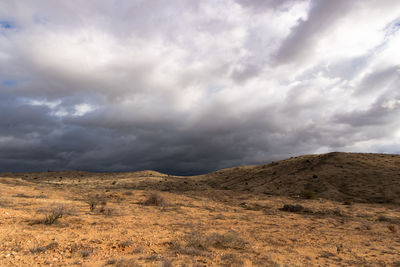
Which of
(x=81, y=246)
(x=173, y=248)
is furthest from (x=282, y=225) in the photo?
(x=81, y=246)

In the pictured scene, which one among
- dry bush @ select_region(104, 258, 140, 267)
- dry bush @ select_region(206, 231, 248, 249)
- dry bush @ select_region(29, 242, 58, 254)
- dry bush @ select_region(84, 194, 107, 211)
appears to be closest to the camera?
dry bush @ select_region(104, 258, 140, 267)

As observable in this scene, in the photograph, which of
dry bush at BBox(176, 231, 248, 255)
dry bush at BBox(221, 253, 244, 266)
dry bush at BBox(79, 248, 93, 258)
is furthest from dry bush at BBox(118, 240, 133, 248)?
dry bush at BBox(221, 253, 244, 266)

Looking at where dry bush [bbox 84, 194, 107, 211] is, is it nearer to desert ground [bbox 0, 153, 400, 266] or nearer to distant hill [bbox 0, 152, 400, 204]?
desert ground [bbox 0, 153, 400, 266]

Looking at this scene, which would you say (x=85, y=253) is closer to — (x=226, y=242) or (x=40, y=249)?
(x=40, y=249)

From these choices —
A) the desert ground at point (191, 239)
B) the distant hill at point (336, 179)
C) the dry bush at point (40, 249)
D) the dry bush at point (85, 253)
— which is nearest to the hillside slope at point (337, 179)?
the distant hill at point (336, 179)

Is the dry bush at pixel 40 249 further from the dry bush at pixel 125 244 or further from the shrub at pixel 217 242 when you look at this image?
the shrub at pixel 217 242

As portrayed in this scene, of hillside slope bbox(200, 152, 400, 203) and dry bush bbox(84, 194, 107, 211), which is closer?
dry bush bbox(84, 194, 107, 211)

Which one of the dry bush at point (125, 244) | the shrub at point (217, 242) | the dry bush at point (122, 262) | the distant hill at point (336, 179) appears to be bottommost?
the dry bush at point (122, 262)

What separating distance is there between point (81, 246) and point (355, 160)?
4881 centimetres

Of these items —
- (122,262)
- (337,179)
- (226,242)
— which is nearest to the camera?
(122,262)

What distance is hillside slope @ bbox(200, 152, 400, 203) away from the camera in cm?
2942

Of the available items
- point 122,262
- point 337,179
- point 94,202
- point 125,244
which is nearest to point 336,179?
point 337,179

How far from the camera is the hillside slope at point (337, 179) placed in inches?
1158

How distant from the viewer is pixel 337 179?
36.0 metres
